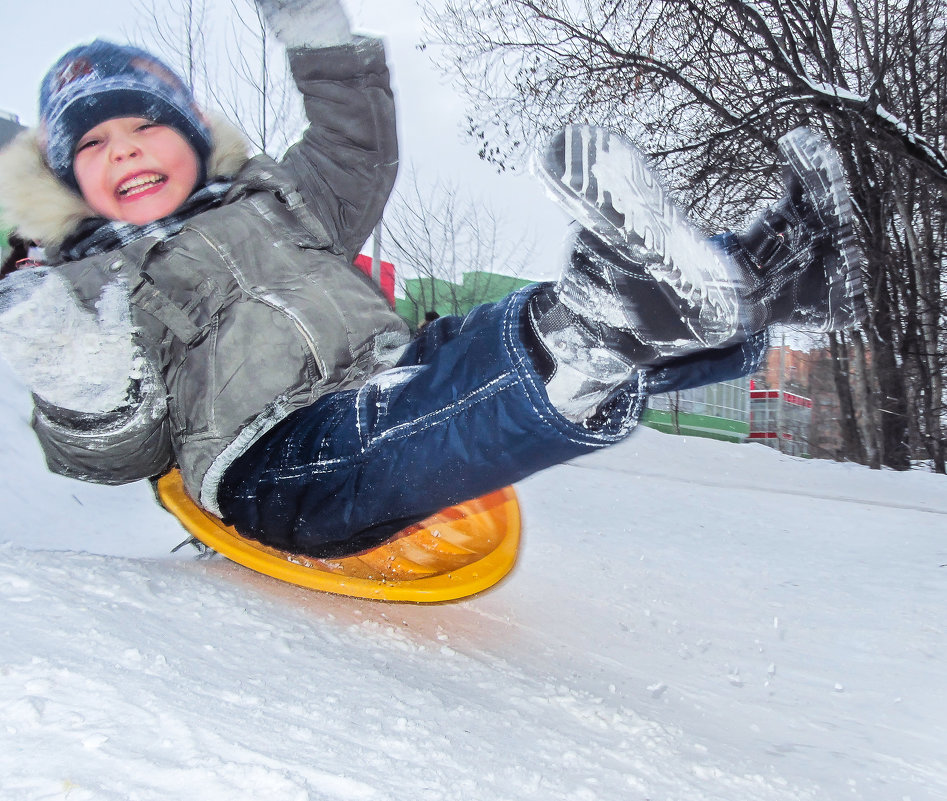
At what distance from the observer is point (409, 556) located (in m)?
1.69

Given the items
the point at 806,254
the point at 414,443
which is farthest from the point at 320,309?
the point at 806,254

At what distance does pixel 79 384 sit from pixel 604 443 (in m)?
0.81

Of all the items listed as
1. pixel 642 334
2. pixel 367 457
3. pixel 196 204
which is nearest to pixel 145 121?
pixel 196 204

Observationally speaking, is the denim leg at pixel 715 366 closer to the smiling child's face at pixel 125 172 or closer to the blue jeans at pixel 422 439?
the blue jeans at pixel 422 439

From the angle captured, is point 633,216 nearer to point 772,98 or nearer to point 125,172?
point 125,172

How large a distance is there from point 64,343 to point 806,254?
114cm

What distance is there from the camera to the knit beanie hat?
139 centimetres

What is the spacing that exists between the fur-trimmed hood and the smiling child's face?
4cm

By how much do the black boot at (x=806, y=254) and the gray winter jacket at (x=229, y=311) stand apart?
70 cm

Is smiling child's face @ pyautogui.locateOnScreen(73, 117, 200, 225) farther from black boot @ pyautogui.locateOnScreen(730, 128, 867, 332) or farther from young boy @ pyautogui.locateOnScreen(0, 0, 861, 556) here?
black boot @ pyautogui.locateOnScreen(730, 128, 867, 332)

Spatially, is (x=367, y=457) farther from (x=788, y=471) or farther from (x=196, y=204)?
(x=788, y=471)

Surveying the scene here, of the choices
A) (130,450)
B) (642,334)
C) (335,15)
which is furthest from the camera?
(335,15)

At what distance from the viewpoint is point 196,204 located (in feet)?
4.74

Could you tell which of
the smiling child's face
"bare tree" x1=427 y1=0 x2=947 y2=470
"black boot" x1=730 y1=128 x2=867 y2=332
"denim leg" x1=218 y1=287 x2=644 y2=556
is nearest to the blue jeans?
"denim leg" x1=218 y1=287 x2=644 y2=556
